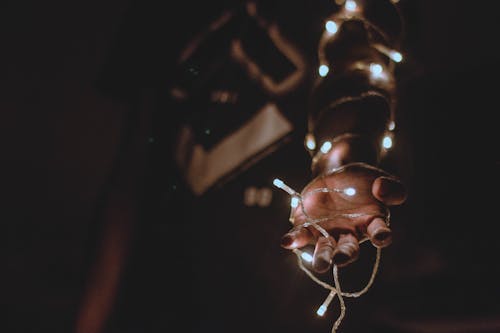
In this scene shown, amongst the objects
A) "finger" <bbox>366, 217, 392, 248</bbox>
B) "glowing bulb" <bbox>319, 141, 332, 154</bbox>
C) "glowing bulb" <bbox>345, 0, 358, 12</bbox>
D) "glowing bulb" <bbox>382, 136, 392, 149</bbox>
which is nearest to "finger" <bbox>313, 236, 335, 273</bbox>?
"finger" <bbox>366, 217, 392, 248</bbox>

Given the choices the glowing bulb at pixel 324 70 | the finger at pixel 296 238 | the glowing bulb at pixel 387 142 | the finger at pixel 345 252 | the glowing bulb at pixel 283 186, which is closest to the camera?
the finger at pixel 345 252

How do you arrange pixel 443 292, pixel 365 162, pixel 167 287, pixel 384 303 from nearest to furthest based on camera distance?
pixel 365 162
pixel 443 292
pixel 384 303
pixel 167 287

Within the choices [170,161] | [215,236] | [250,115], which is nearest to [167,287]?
[215,236]

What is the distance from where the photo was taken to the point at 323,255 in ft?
3.72

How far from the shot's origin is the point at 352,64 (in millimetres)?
1610

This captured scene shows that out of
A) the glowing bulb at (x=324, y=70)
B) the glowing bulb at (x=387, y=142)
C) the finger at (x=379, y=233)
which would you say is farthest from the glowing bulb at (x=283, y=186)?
the glowing bulb at (x=324, y=70)

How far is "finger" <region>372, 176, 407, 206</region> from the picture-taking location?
1.17 metres

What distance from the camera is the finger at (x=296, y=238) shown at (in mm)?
1257

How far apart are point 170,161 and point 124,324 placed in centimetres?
132

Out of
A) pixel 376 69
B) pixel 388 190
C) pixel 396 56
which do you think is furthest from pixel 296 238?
pixel 396 56

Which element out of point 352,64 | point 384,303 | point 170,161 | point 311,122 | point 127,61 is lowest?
point 384,303

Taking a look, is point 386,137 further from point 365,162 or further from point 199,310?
point 199,310

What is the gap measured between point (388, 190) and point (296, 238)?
0.30 meters

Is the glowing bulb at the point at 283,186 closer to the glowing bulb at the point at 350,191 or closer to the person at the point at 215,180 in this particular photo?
the glowing bulb at the point at 350,191
